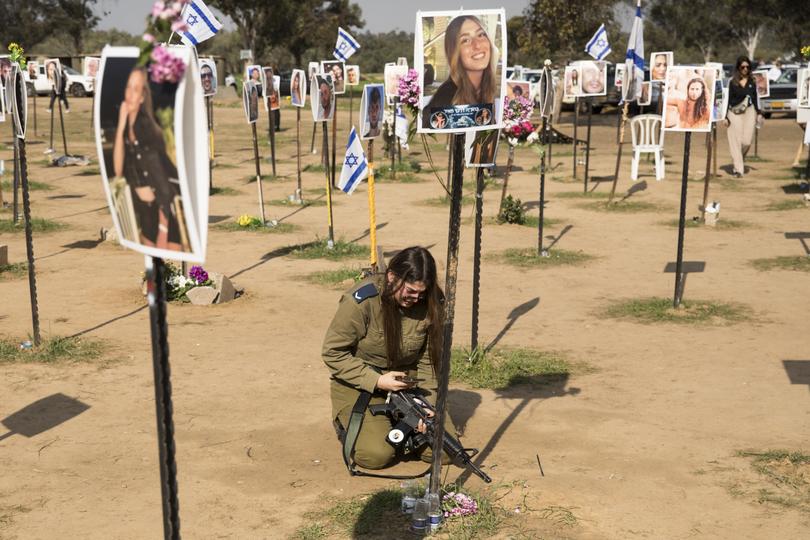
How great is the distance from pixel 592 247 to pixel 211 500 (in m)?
7.97

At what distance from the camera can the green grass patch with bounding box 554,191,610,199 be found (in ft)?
53.6

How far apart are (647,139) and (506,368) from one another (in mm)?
11787

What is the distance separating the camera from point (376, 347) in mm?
5332

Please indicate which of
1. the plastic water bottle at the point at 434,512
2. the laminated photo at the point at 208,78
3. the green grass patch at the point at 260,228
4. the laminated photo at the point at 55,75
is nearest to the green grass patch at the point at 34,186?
the laminated photo at the point at 208,78

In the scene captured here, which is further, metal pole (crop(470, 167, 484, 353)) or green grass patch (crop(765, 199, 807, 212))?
green grass patch (crop(765, 199, 807, 212))

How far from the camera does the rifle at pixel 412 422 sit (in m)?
5.17

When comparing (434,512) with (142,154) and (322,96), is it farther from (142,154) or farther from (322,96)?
(322,96)

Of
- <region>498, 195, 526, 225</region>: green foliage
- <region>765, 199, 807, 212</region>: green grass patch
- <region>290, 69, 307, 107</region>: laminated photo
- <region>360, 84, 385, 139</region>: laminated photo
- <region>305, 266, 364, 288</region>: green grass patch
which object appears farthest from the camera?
<region>290, 69, 307, 107</region>: laminated photo

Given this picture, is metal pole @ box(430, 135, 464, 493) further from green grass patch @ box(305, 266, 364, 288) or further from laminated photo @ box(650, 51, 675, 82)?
laminated photo @ box(650, 51, 675, 82)

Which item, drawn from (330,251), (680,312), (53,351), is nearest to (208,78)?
(330,251)

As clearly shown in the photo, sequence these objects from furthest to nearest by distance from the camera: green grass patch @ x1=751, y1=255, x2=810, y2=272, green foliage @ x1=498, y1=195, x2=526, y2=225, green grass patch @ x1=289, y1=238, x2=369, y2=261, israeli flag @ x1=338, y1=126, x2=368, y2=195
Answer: green foliage @ x1=498, y1=195, x2=526, y2=225 < green grass patch @ x1=289, y1=238, x2=369, y2=261 < green grass patch @ x1=751, y1=255, x2=810, y2=272 < israeli flag @ x1=338, y1=126, x2=368, y2=195

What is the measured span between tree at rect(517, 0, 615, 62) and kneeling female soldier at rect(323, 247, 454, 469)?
103 feet

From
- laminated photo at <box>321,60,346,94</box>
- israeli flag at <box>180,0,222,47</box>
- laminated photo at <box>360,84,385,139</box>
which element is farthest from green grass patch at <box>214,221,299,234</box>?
laminated photo at <box>321,60,346,94</box>

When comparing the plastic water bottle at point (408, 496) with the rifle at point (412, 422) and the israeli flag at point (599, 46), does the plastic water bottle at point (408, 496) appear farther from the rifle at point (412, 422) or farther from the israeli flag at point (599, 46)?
the israeli flag at point (599, 46)
